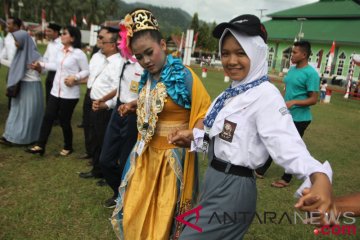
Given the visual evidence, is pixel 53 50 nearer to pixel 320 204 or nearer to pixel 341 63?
pixel 320 204

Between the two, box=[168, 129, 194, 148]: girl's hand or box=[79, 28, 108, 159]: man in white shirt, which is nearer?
box=[168, 129, 194, 148]: girl's hand

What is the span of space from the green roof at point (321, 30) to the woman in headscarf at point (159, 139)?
3540 centimetres

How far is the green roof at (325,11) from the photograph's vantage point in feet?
125

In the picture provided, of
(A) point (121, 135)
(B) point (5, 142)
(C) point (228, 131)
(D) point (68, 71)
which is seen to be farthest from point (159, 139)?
(B) point (5, 142)

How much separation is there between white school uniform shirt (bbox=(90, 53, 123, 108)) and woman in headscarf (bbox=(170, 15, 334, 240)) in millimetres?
2478

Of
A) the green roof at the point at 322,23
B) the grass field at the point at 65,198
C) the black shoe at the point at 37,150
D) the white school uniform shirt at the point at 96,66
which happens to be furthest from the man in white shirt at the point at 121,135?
the green roof at the point at 322,23

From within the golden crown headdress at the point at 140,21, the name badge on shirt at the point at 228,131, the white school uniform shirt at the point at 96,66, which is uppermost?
the golden crown headdress at the point at 140,21

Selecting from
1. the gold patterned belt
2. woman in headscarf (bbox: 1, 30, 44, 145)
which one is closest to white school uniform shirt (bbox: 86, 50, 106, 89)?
woman in headscarf (bbox: 1, 30, 44, 145)

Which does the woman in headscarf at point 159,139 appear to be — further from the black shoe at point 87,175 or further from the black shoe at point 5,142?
the black shoe at point 5,142

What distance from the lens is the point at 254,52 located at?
1.97 metres

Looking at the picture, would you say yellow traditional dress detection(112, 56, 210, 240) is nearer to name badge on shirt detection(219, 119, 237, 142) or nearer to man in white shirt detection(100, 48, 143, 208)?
man in white shirt detection(100, 48, 143, 208)

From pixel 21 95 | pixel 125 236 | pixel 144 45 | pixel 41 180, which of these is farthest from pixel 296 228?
pixel 21 95

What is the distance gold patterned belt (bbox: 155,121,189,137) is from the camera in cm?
284

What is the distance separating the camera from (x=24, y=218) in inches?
138
